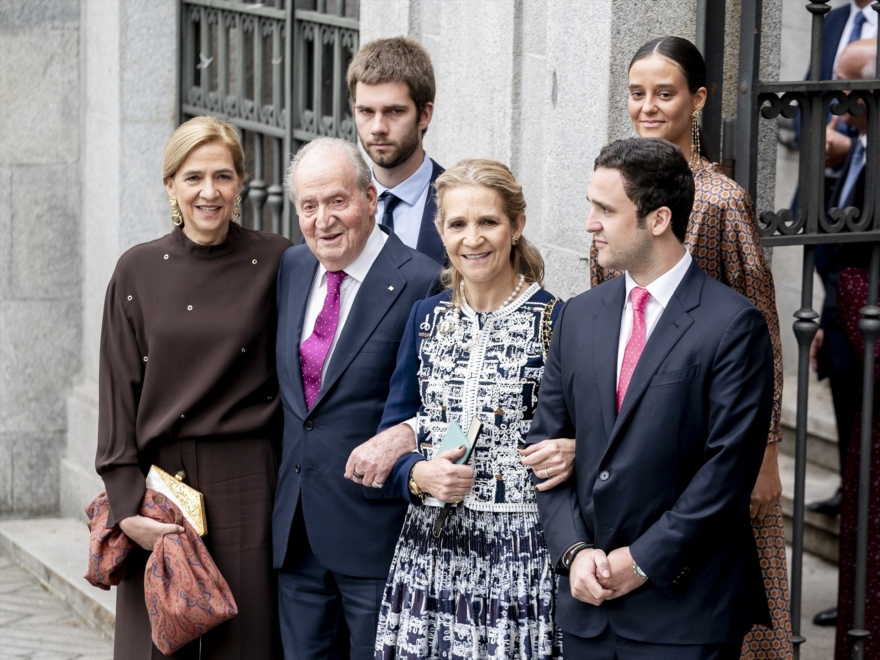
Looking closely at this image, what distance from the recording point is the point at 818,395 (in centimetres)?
711

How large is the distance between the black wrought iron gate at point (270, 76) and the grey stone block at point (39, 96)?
2.33ft

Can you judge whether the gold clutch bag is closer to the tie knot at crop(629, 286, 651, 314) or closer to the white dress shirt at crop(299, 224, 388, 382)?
the white dress shirt at crop(299, 224, 388, 382)

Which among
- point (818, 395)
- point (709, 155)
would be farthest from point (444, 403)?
point (818, 395)

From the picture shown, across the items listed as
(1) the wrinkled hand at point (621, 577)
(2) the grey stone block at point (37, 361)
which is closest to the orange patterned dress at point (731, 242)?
(1) the wrinkled hand at point (621, 577)

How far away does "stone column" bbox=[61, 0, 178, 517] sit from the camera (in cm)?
745

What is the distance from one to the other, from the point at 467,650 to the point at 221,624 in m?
1.00

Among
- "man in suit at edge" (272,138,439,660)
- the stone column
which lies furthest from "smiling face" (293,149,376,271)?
the stone column

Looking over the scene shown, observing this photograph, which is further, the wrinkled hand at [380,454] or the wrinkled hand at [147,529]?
the wrinkled hand at [147,529]

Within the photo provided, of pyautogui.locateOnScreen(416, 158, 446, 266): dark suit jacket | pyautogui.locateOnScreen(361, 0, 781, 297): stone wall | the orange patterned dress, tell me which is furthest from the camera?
pyautogui.locateOnScreen(416, 158, 446, 266): dark suit jacket

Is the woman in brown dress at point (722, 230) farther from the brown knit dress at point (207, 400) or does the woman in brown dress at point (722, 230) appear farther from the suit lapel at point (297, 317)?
the brown knit dress at point (207, 400)

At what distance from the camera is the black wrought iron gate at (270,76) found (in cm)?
620

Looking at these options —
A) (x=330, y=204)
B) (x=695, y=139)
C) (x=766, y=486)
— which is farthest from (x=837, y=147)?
(x=330, y=204)

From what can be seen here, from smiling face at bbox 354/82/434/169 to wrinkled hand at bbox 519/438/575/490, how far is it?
57.1 inches

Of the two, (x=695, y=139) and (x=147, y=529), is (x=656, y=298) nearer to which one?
(x=695, y=139)
